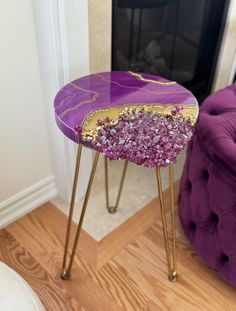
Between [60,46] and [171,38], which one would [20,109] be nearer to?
[60,46]

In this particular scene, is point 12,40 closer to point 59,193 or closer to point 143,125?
point 143,125

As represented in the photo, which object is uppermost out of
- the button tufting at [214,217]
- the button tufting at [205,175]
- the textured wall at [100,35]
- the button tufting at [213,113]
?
the textured wall at [100,35]

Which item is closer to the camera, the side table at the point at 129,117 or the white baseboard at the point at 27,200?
the side table at the point at 129,117

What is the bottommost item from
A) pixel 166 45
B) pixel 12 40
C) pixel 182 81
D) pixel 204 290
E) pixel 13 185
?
pixel 204 290

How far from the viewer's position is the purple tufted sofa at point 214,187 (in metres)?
0.86

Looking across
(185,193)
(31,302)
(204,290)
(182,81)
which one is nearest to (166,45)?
(182,81)

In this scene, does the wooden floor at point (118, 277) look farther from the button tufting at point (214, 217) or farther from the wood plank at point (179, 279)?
the button tufting at point (214, 217)

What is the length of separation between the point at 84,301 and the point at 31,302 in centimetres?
44

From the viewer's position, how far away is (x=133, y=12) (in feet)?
4.21

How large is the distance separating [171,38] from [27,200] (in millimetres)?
961

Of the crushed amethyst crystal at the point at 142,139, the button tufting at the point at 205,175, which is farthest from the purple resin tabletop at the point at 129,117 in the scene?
the button tufting at the point at 205,175

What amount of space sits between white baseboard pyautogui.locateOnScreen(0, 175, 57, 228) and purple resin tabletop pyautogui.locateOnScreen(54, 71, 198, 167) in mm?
510

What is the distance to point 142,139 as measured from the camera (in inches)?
26.6

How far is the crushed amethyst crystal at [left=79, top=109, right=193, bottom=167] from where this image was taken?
26.3 inches
